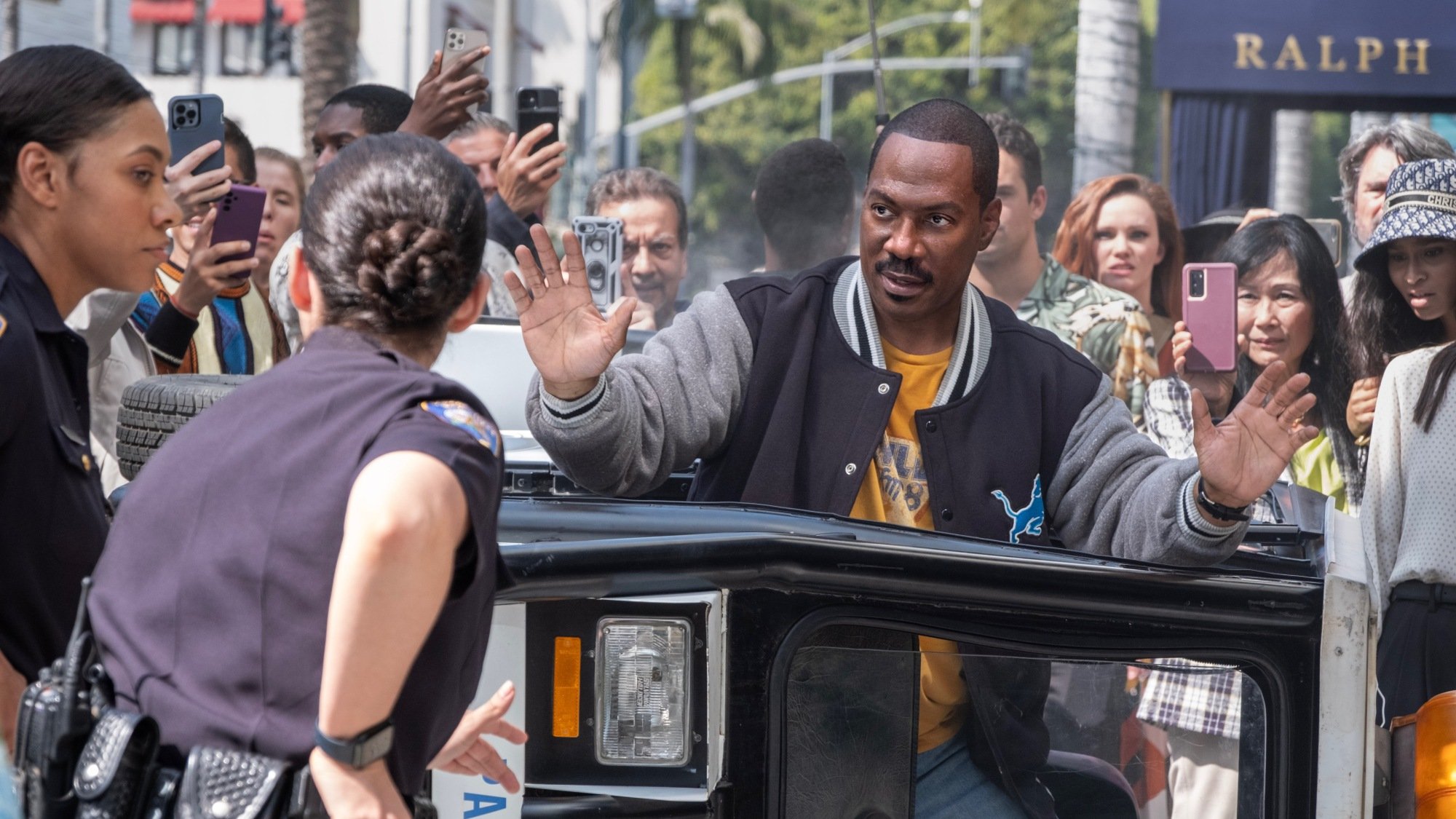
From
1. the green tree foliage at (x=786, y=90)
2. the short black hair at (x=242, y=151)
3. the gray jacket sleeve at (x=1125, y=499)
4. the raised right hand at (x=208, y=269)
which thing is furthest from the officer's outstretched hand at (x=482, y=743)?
the green tree foliage at (x=786, y=90)

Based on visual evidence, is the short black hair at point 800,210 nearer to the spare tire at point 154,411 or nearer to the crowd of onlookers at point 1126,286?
the crowd of onlookers at point 1126,286

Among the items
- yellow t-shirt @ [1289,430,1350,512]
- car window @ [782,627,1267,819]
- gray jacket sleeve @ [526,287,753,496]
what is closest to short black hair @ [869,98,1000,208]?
gray jacket sleeve @ [526,287,753,496]

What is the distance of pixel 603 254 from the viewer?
4.40 metres

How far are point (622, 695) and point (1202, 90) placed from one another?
5.54 m

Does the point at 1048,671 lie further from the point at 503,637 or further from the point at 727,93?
the point at 727,93

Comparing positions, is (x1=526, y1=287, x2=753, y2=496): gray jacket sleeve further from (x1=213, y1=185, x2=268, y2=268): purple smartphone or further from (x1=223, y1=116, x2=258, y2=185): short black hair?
(x1=223, y1=116, x2=258, y2=185): short black hair

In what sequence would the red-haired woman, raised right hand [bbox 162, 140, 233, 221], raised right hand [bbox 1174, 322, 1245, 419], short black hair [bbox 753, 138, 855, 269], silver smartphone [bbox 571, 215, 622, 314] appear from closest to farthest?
raised right hand [bbox 162, 140, 233, 221] → silver smartphone [bbox 571, 215, 622, 314] → raised right hand [bbox 1174, 322, 1245, 419] → the red-haired woman → short black hair [bbox 753, 138, 855, 269]

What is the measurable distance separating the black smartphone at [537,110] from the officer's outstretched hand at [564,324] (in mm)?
2091

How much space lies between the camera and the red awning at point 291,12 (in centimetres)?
3912

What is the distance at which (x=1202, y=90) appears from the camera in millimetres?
7125

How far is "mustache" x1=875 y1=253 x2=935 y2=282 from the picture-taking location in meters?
3.14

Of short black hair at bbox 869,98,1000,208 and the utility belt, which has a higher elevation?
short black hair at bbox 869,98,1000,208

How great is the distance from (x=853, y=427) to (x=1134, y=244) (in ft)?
9.50

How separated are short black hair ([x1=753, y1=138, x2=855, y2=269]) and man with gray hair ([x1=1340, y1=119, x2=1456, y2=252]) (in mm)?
1750
